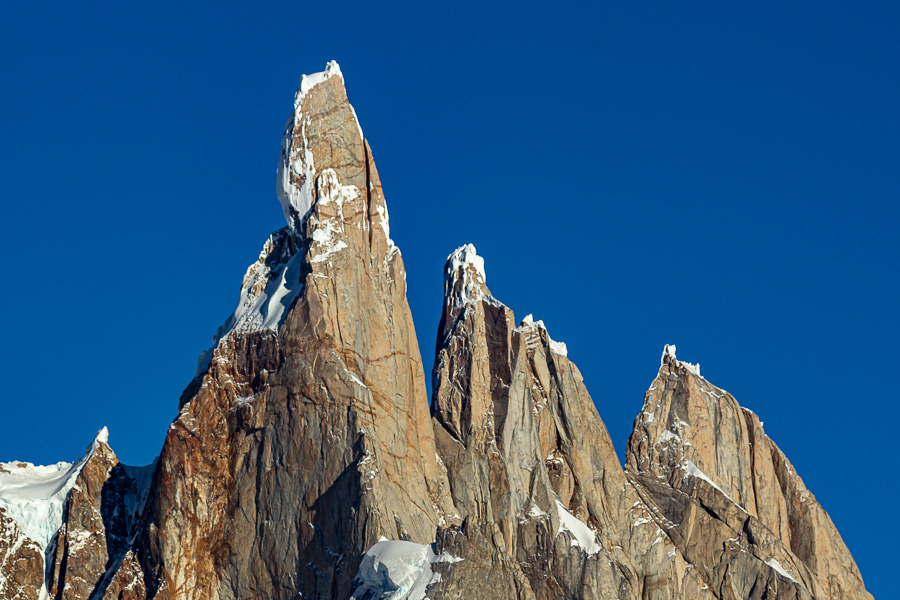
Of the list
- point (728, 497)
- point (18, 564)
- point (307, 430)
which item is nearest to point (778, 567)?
point (728, 497)

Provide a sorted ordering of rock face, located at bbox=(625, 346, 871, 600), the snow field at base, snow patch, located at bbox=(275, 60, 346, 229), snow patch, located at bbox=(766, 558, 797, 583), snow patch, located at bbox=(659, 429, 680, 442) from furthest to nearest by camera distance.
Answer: snow patch, located at bbox=(659, 429, 680, 442)
rock face, located at bbox=(625, 346, 871, 600)
snow patch, located at bbox=(766, 558, 797, 583)
snow patch, located at bbox=(275, 60, 346, 229)
the snow field at base

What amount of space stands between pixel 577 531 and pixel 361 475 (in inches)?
762

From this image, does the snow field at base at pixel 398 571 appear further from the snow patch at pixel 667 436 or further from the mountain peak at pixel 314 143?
the snow patch at pixel 667 436

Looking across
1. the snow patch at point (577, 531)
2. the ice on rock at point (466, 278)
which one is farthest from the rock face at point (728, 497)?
the ice on rock at point (466, 278)

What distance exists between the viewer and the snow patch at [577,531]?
152750 mm

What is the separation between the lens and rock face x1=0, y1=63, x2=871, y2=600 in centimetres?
14525

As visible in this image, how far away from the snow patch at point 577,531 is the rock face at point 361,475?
0.22 metres

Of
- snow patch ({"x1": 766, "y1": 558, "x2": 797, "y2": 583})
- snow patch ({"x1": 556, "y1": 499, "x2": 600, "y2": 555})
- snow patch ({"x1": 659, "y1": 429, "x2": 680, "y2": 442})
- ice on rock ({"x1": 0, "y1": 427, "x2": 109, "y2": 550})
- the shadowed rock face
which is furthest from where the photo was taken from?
snow patch ({"x1": 659, "y1": 429, "x2": 680, "y2": 442})

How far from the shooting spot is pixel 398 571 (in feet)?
447

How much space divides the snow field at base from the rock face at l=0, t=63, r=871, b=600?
15 cm

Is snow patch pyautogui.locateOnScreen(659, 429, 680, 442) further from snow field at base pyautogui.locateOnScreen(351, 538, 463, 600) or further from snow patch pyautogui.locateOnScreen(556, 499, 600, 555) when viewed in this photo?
snow field at base pyautogui.locateOnScreen(351, 538, 463, 600)

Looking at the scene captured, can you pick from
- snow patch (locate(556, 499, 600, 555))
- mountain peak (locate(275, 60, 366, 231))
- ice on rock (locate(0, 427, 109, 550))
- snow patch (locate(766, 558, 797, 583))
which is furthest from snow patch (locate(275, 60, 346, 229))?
snow patch (locate(766, 558, 797, 583))

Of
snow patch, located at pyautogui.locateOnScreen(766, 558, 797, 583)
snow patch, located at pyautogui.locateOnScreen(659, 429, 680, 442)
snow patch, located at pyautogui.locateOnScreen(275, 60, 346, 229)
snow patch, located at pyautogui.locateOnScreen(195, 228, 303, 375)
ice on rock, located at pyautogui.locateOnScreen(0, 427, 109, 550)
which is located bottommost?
ice on rock, located at pyautogui.locateOnScreen(0, 427, 109, 550)

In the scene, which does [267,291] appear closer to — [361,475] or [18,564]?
[361,475]
